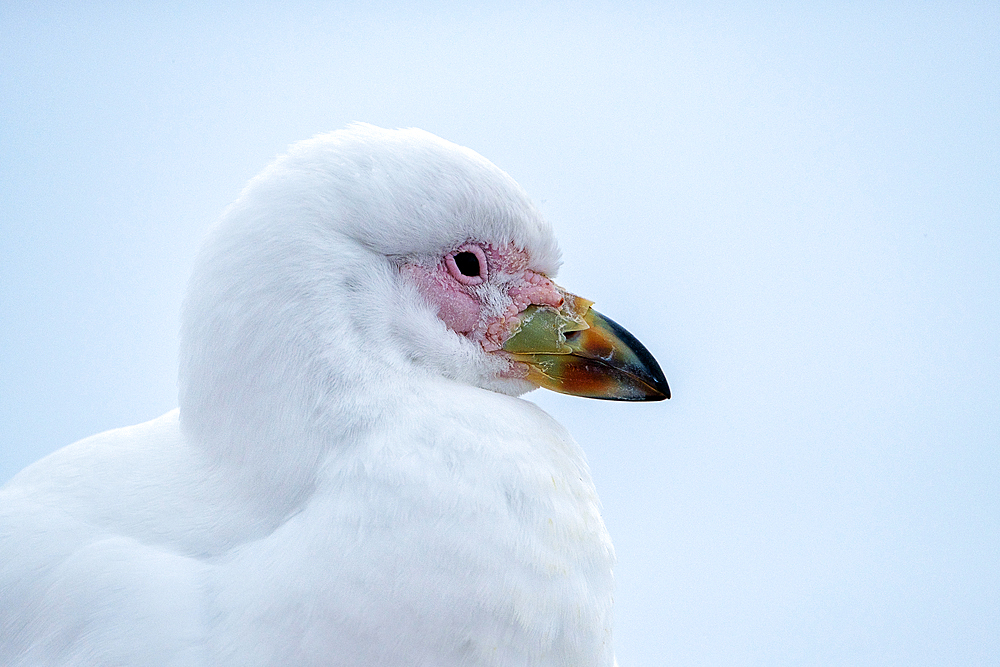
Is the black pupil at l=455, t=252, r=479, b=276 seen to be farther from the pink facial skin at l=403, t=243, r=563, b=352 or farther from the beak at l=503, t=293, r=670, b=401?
the beak at l=503, t=293, r=670, b=401

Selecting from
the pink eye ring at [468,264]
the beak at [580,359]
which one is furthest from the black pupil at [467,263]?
the beak at [580,359]

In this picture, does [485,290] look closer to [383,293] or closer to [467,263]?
[467,263]

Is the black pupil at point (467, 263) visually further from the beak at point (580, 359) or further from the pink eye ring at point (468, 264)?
the beak at point (580, 359)

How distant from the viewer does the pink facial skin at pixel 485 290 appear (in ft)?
4.08

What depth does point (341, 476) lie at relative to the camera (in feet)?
3.48

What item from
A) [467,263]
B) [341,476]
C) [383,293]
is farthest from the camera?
[467,263]

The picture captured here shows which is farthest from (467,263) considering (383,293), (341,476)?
(341,476)

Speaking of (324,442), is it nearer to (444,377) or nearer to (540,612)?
(444,377)

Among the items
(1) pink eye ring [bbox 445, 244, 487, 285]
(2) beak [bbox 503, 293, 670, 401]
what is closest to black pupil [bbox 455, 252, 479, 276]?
(1) pink eye ring [bbox 445, 244, 487, 285]

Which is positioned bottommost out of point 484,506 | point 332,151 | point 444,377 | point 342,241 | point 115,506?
point 115,506

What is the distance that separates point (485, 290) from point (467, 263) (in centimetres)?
5

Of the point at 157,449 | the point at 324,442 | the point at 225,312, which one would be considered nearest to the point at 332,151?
the point at 225,312

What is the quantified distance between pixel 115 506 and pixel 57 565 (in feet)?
0.32

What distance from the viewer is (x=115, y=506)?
1175 mm
